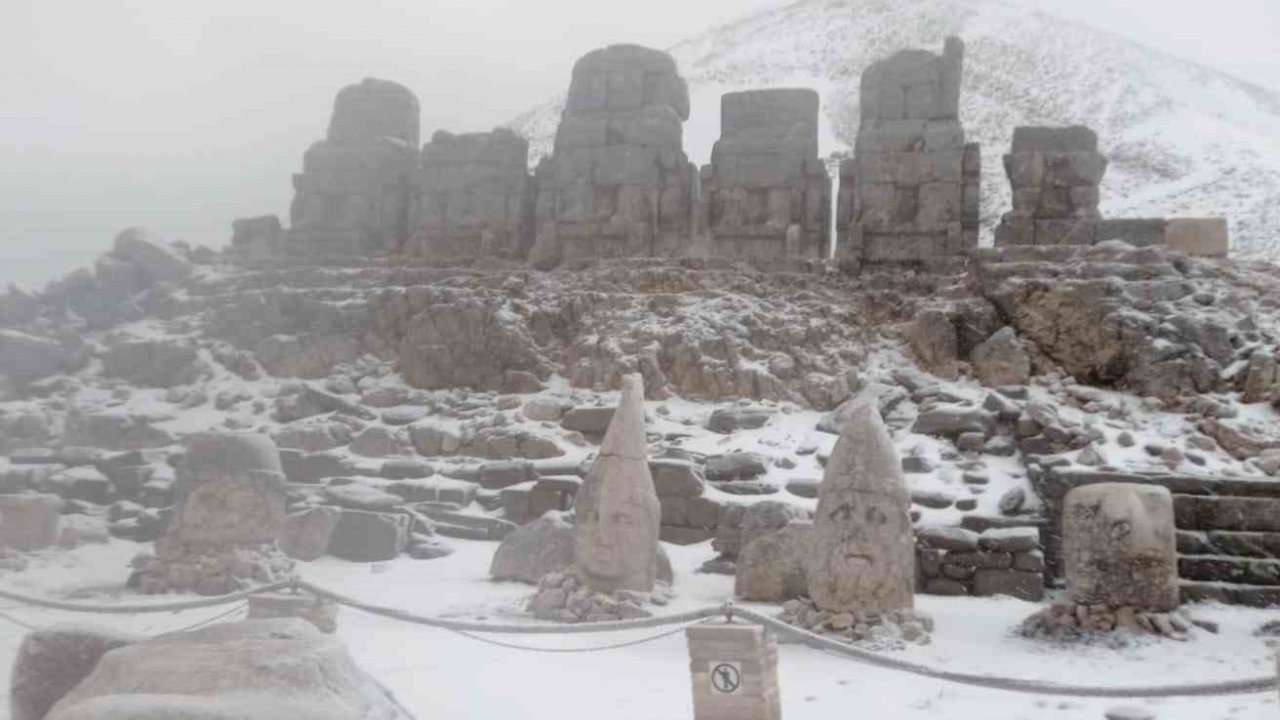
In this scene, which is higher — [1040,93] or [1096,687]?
[1040,93]

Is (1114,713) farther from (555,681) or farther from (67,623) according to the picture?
(67,623)

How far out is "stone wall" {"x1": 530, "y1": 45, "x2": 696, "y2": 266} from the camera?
18688 mm

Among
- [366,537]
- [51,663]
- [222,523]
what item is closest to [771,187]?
[366,537]

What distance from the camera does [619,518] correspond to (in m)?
9.78

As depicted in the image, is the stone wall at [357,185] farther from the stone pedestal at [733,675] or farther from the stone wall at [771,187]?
the stone pedestal at [733,675]

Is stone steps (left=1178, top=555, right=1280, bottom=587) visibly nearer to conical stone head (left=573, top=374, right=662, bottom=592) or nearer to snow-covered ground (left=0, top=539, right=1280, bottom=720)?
snow-covered ground (left=0, top=539, right=1280, bottom=720)

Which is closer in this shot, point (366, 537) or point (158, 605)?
point (158, 605)

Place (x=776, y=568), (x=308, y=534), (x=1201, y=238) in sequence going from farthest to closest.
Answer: (x=1201, y=238) < (x=308, y=534) < (x=776, y=568)

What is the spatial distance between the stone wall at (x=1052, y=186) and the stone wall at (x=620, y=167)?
4.62 meters

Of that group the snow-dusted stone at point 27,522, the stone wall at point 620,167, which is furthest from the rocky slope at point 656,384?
the stone wall at point 620,167

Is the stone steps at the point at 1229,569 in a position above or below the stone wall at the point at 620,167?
below

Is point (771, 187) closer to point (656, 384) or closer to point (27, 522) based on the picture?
point (656, 384)

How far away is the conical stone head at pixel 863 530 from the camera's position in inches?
351

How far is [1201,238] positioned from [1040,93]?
95.6ft
